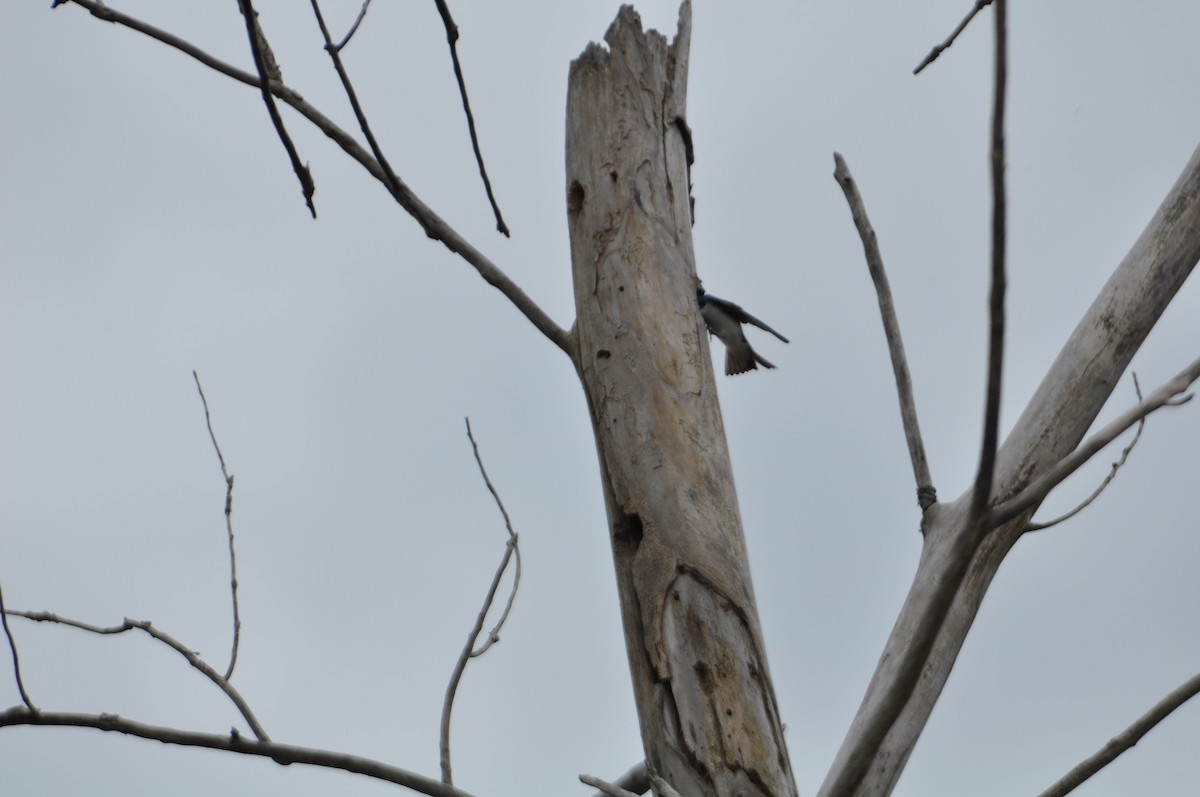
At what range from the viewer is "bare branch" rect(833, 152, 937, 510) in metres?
2.17

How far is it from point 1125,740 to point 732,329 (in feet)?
5.69

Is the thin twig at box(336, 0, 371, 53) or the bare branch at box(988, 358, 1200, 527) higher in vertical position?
the thin twig at box(336, 0, 371, 53)

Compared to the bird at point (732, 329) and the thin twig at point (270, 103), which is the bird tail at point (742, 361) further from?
the thin twig at point (270, 103)

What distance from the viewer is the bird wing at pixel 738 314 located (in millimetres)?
2854

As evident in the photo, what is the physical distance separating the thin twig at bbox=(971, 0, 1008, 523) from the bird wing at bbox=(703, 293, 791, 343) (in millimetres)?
1741

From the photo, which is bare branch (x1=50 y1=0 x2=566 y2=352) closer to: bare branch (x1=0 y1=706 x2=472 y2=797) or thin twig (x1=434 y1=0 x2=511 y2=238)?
thin twig (x1=434 y1=0 x2=511 y2=238)

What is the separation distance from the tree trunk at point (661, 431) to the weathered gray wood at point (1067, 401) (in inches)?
10.7

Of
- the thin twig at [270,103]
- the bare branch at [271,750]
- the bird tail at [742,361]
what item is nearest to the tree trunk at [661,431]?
the bare branch at [271,750]

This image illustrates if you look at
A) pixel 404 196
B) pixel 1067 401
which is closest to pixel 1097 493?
pixel 1067 401

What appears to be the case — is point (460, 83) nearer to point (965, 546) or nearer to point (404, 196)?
point (404, 196)

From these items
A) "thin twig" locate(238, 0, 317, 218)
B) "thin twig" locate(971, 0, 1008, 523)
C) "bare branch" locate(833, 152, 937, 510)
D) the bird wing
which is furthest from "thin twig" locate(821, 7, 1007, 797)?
the bird wing

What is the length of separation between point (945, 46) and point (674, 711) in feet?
4.55

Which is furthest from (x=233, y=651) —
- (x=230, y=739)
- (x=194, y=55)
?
(x=194, y=55)

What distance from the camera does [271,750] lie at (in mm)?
1707
